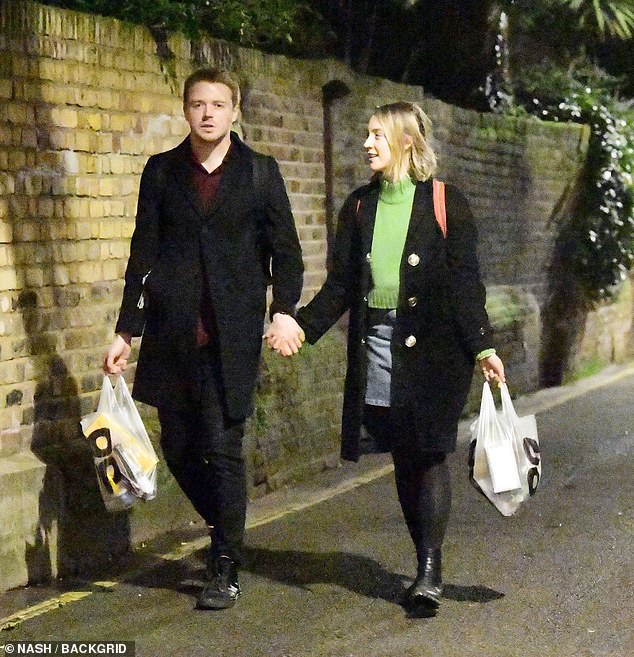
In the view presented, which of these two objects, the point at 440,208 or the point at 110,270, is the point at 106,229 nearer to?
the point at 110,270

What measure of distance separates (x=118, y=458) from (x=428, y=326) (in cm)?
124

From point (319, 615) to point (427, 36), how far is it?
7.31m

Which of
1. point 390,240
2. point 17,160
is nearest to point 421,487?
point 390,240

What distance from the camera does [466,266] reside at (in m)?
4.42

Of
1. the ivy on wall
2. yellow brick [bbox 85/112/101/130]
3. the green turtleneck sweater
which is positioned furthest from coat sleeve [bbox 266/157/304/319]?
the ivy on wall

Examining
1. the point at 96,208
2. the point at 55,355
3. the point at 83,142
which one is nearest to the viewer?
the point at 55,355

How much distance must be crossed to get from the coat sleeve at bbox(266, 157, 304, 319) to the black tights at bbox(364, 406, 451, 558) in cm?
51

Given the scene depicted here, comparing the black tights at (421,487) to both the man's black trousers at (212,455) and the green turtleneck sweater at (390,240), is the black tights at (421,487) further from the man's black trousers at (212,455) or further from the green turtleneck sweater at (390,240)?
the man's black trousers at (212,455)

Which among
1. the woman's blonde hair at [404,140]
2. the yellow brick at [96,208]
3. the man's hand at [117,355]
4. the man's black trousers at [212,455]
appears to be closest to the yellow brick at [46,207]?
the yellow brick at [96,208]

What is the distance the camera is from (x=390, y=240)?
4422 mm

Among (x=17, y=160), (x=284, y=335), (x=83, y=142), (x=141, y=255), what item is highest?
(x=83, y=142)

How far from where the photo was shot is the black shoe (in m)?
4.46

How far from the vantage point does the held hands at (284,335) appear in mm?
4426

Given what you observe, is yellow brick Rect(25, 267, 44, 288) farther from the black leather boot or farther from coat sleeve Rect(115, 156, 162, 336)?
the black leather boot
